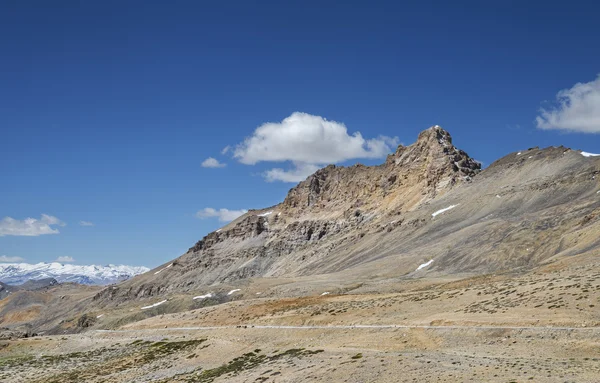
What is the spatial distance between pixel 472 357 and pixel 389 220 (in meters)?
130

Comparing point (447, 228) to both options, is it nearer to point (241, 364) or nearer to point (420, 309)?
point (420, 309)

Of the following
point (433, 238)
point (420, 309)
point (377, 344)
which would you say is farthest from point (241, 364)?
point (433, 238)

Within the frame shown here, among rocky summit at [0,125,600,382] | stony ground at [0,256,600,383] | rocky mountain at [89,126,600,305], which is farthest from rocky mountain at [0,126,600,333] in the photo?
stony ground at [0,256,600,383]

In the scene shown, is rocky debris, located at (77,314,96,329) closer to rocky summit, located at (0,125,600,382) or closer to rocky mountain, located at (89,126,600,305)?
rocky summit, located at (0,125,600,382)

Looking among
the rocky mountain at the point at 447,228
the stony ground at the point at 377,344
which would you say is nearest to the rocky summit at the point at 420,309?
the stony ground at the point at 377,344

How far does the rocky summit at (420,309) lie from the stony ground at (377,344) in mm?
175

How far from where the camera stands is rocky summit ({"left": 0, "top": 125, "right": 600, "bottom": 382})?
3170cm

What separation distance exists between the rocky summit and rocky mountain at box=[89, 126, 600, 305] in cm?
55

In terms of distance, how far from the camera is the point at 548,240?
9156 cm

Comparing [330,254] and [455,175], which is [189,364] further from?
[455,175]

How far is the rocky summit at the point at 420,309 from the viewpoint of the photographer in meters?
31.7

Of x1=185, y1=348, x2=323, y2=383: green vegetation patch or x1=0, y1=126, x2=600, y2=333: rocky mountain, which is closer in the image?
x1=185, y1=348, x2=323, y2=383: green vegetation patch

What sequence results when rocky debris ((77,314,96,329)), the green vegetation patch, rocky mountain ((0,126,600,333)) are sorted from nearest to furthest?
the green vegetation patch
rocky mountain ((0,126,600,333))
rocky debris ((77,314,96,329))

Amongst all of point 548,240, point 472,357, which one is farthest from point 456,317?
point 548,240
